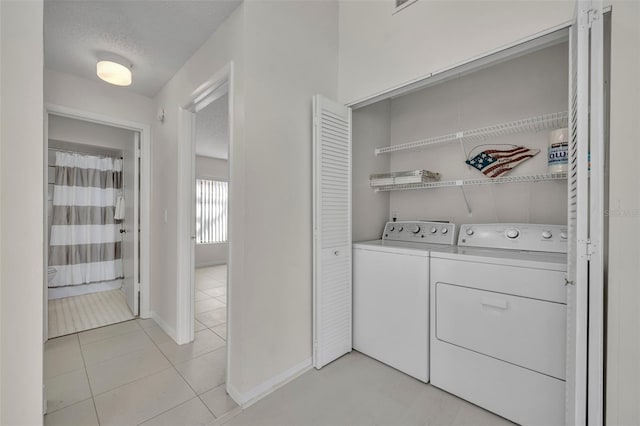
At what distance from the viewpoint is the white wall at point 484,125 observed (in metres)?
1.88

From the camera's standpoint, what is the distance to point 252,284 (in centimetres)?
166

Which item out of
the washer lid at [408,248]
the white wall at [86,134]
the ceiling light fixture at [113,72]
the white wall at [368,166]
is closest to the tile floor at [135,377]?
the washer lid at [408,248]

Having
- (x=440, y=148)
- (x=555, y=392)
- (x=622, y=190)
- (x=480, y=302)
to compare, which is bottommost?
(x=555, y=392)

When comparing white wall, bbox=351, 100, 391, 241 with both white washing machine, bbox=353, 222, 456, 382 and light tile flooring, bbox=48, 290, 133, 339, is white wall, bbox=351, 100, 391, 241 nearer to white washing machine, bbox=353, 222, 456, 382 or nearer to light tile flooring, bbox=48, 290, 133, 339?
white washing machine, bbox=353, 222, 456, 382

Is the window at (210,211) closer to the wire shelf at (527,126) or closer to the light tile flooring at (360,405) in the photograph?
the light tile flooring at (360,405)

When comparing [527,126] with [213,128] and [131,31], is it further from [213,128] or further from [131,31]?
[213,128]

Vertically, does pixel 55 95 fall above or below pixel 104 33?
below

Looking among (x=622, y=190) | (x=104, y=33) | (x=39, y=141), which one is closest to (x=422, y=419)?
(x=622, y=190)

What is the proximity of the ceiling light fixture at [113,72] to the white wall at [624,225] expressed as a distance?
3.03m

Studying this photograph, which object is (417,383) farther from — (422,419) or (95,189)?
(95,189)

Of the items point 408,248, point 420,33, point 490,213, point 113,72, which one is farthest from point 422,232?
point 113,72

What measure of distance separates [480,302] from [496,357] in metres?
0.30

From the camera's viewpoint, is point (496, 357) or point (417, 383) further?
point (417, 383)

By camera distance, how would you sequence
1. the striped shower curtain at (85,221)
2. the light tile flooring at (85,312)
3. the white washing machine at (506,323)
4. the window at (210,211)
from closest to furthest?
the white washing machine at (506,323) < the light tile flooring at (85,312) < the striped shower curtain at (85,221) < the window at (210,211)
